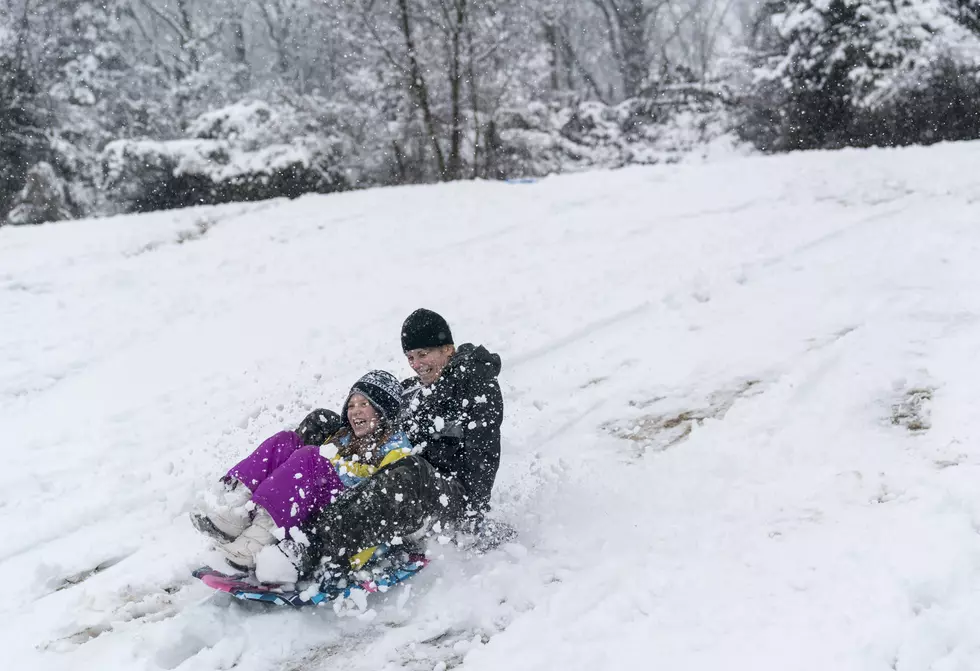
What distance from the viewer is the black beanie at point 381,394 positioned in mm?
4215

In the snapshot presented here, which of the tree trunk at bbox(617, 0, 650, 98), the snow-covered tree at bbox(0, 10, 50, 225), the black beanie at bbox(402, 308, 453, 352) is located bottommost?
the black beanie at bbox(402, 308, 453, 352)

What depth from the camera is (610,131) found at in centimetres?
2106

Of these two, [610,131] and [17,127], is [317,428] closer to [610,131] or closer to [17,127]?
[17,127]

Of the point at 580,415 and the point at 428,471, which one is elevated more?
the point at 428,471

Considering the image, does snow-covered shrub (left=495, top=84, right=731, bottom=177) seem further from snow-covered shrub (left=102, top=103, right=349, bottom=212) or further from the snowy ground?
the snowy ground

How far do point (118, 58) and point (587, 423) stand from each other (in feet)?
67.8

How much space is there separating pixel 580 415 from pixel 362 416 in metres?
1.97

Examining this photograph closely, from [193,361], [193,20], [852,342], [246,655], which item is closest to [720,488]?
[852,342]

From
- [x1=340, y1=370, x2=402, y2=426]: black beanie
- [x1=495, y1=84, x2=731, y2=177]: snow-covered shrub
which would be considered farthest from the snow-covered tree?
[x1=340, y1=370, x2=402, y2=426]: black beanie

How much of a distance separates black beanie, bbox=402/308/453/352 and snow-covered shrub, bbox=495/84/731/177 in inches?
664

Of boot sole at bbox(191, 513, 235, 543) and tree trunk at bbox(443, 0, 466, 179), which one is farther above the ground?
tree trunk at bbox(443, 0, 466, 179)

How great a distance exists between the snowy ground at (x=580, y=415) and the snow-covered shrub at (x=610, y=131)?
31.8ft

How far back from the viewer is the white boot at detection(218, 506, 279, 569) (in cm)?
345

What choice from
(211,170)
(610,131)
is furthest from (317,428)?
(610,131)
